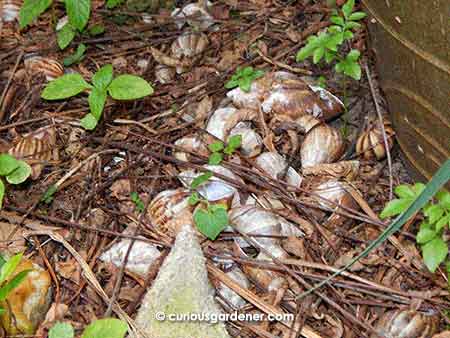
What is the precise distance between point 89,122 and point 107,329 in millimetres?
676

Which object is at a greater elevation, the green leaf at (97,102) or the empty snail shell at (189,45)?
the empty snail shell at (189,45)

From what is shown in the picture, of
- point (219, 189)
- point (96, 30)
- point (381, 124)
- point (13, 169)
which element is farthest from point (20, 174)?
point (381, 124)

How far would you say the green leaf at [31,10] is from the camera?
1.98 meters

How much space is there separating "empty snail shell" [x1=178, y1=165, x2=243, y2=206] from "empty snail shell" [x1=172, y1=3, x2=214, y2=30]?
2.29 ft

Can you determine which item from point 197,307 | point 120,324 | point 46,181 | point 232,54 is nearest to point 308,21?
point 232,54

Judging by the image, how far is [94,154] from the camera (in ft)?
5.87

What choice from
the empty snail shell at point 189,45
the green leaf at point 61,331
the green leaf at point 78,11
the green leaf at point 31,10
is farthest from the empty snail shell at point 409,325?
the green leaf at point 31,10

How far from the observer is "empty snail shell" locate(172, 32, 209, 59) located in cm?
212

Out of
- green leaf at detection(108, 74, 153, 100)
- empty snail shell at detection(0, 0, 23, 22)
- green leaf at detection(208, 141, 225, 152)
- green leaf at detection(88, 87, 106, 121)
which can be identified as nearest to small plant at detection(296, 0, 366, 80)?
green leaf at detection(208, 141, 225, 152)

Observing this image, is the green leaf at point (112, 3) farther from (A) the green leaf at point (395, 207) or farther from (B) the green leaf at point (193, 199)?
(A) the green leaf at point (395, 207)

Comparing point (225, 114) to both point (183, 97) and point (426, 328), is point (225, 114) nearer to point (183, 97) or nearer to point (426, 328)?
point (183, 97)

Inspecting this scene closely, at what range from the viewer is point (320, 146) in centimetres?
175

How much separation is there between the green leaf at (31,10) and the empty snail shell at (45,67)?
12 centimetres

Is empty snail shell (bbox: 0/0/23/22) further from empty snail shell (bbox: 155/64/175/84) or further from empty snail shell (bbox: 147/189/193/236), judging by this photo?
empty snail shell (bbox: 147/189/193/236)
